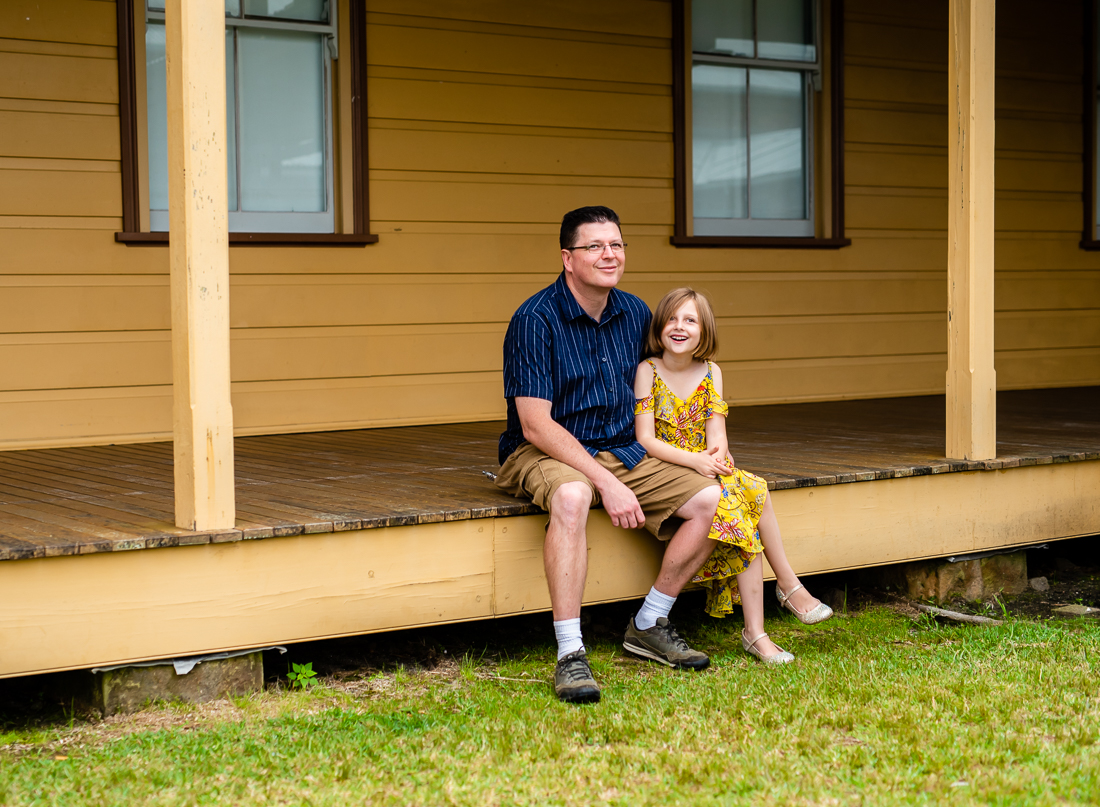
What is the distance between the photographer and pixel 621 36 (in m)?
6.47

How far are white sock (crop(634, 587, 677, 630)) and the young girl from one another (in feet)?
0.51

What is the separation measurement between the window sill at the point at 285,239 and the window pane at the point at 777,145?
2.37 metres

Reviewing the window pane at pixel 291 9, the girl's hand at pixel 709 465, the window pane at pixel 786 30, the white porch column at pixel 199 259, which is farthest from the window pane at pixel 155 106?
the window pane at pixel 786 30

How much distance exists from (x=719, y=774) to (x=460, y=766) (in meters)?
0.58

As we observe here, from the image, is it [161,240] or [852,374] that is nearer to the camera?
[161,240]

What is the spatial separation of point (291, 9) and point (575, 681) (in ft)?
12.4

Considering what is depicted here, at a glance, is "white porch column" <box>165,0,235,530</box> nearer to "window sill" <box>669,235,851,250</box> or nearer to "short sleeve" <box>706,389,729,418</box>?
"short sleeve" <box>706,389,729,418</box>

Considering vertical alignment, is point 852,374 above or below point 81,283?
below

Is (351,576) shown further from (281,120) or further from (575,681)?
(281,120)

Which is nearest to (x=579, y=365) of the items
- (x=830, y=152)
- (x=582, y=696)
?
(x=582, y=696)

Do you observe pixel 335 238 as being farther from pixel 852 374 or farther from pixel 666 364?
pixel 852 374

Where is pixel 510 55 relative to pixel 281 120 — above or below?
above

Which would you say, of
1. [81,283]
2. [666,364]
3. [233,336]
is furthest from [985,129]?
[81,283]

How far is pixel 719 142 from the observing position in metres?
6.88
